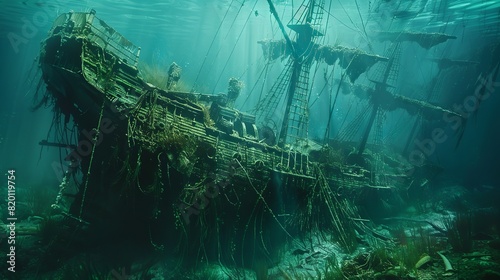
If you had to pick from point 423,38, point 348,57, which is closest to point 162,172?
point 348,57

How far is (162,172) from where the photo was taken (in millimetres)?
7105

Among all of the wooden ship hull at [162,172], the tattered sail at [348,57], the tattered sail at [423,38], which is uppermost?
the tattered sail at [423,38]

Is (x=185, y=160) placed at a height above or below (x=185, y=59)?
below

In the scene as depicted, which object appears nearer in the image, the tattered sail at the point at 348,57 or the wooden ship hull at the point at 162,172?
the wooden ship hull at the point at 162,172

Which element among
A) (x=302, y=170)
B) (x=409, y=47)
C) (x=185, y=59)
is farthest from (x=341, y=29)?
(x=185, y=59)

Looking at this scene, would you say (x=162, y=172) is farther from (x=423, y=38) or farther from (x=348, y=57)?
(x=423, y=38)

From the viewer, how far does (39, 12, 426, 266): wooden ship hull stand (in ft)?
22.6

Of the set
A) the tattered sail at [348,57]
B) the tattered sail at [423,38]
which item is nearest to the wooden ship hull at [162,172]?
the tattered sail at [348,57]

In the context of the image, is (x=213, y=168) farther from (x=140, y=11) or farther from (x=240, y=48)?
(x=240, y=48)

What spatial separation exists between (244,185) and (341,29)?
109ft

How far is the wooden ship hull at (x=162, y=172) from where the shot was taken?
22.6ft

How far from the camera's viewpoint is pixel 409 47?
30047 millimetres

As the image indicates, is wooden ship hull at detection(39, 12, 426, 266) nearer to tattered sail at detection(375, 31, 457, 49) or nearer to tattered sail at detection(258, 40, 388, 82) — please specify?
tattered sail at detection(258, 40, 388, 82)

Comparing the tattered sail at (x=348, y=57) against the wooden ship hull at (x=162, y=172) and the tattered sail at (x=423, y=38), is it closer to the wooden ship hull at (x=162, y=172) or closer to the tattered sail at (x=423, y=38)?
the tattered sail at (x=423, y=38)
